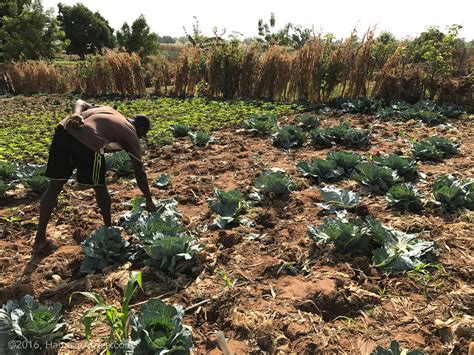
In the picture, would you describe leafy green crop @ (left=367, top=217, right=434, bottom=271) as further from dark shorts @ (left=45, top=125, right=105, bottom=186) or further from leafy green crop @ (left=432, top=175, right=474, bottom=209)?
dark shorts @ (left=45, top=125, right=105, bottom=186)

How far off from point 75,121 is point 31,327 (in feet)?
5.04

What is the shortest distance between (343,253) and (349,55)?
856cm

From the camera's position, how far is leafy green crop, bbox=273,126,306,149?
632cm

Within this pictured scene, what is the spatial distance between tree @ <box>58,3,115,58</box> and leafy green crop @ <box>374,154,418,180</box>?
34764mm

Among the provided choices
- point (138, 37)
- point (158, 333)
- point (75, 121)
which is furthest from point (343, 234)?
point (138, 37)

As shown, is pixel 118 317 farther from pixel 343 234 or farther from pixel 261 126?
pixel 261 126

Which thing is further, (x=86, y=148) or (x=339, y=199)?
(x=339, y=199)

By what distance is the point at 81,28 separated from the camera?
3488 centimetres

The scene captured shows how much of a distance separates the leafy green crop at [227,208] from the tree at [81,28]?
34.9m

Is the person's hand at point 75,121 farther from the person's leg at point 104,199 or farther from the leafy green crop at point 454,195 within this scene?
the leafy green crop at point 454,195

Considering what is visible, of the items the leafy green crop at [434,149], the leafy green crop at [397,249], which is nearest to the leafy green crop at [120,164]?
the leafy green crop at [397,249]

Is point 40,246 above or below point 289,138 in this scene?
below

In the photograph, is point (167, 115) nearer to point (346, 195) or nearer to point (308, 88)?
point (308, 88)

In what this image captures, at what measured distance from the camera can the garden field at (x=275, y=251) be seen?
2342mm
